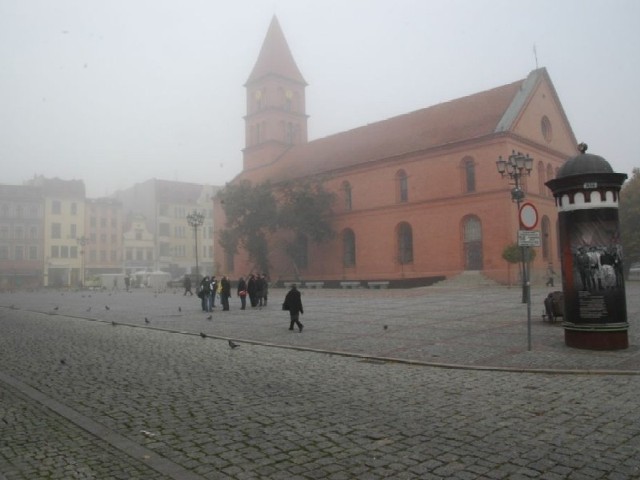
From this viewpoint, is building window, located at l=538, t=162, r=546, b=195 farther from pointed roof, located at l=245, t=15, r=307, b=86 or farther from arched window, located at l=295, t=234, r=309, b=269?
pointed roof, located at l=245, t=15, r=307, b=86

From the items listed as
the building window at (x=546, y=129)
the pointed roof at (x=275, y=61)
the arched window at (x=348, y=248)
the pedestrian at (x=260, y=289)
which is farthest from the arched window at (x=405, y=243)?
the pointed roof at (x=275, y=61)

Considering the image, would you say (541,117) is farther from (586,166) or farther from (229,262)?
(586,166)

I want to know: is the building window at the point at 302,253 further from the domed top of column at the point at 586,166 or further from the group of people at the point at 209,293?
the domed top of column at the point at 586,166

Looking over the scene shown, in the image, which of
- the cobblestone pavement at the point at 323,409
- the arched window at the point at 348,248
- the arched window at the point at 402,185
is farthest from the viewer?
the arched window at the point at 348,248

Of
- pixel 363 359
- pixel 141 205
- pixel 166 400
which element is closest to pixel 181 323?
pixel 363 359

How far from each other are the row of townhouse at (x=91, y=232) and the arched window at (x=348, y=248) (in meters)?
32.5

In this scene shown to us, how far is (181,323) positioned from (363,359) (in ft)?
31.9

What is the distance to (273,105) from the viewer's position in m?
64.4

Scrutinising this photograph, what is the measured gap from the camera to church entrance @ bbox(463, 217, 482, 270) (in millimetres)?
41066

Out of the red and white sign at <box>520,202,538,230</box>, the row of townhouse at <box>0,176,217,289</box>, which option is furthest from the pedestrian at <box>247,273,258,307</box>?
the row of townhouse at <box>0,176,217,289</box>

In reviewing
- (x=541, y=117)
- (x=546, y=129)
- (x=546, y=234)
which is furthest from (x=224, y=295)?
(x=546, y=129)

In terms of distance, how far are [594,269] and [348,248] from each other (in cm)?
4129

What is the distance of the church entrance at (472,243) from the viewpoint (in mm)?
41066

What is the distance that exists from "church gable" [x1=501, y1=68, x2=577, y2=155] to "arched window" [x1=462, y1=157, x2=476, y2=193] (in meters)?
3.76
